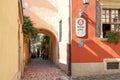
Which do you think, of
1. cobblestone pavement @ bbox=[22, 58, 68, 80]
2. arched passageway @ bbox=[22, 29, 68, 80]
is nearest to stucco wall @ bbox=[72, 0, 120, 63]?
cobblestone pavement @ bbox=[22, 58, 68, 80]

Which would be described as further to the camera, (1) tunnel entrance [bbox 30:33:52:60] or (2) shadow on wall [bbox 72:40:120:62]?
(1) tunnel entrance [bbox 30:33:52:60]

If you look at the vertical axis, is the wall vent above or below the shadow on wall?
below

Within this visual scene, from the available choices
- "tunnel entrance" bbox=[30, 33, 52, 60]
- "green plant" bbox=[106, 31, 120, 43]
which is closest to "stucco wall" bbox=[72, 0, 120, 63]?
"green plant" bbox=[106, 31, 120, 43]

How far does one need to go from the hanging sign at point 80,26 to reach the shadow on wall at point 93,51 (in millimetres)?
446

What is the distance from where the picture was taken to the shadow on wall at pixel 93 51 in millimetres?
13422

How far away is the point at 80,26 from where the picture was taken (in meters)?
13.3

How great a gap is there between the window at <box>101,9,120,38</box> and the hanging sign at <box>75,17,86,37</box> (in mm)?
1030

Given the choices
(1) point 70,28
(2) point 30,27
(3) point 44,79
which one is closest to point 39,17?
(2) point 30,27

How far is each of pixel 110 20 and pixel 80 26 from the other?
1646mm

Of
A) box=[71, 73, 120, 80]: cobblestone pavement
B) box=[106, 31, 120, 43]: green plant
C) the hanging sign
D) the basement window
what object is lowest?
box=[71, 73, 120, 80]: cobblestone pavement

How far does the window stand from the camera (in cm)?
1373
